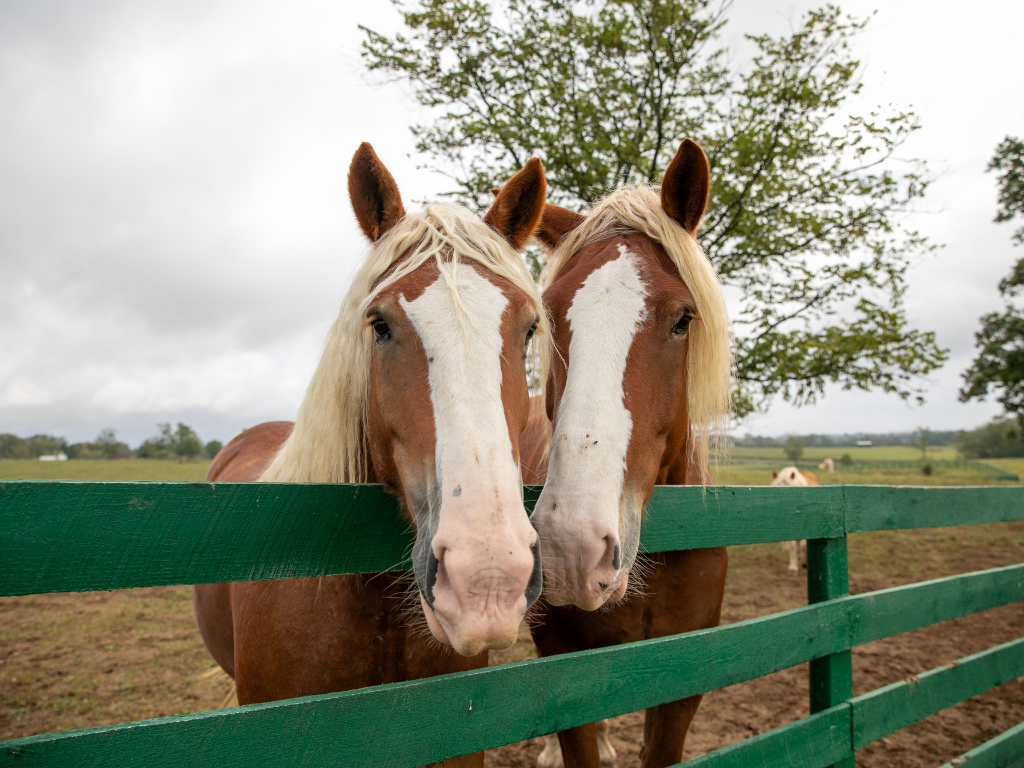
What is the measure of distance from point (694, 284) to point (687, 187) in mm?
488

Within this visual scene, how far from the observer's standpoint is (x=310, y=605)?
166 centimetres

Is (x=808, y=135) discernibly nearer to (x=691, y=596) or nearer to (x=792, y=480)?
(x=792, y=480)

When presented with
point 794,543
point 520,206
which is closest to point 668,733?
point 520,206

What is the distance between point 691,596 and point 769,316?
230 inches

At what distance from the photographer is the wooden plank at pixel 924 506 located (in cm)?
227

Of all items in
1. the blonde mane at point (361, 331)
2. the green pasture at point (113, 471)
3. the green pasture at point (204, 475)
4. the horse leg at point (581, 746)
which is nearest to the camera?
the blonde mane at point (361, 331)

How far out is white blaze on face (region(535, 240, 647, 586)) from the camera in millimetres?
1406

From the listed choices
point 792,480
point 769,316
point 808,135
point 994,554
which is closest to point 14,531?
point 769,316

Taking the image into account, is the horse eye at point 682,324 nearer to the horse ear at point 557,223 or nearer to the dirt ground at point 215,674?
the horse ear at point 557,223

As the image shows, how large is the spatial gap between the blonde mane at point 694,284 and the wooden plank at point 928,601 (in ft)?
2.93

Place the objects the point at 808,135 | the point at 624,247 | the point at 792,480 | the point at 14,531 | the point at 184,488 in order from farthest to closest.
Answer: the point at 792,480 < the point at 808,135 < the point at 624,247 < the point at 184,488 < the point at 14,531

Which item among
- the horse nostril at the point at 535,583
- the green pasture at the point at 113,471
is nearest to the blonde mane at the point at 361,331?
the horse nostril at the point at 535,583

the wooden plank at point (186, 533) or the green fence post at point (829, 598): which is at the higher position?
the wooden plank at point (186, 533)

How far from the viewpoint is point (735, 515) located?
1.90 metres
